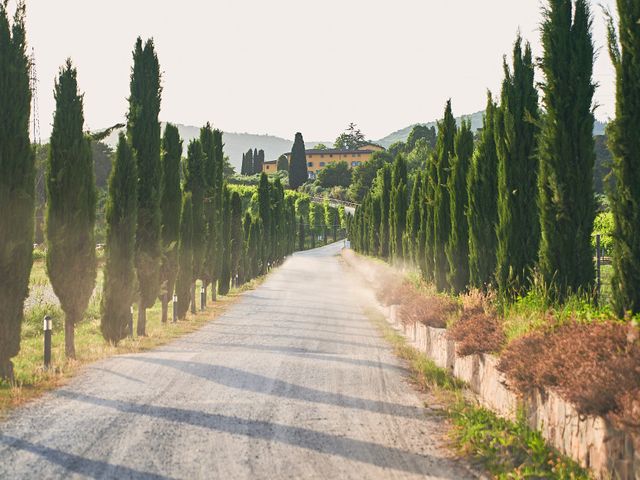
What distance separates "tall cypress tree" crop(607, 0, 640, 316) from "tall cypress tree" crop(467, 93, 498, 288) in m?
7.29

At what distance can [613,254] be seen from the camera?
8.79 metres

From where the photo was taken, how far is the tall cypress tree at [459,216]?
19078 mm

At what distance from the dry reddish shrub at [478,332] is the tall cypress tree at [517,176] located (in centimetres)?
→ 144

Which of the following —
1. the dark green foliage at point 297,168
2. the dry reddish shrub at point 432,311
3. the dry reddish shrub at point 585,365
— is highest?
the dark green foliage at point 297,168

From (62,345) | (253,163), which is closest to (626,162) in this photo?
(62,345)

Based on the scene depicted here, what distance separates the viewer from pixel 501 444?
7.27m

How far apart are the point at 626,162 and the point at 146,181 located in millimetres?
14780

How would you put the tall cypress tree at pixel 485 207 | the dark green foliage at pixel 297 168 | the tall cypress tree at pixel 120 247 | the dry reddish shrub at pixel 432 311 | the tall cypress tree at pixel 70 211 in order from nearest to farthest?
the dry reddish shrub at pixel 432 311 < the tall cypress tree at pixel 70 211 < the tall cypress tree at pixel 485 207 < the tall cypress tree at pixel 120 247 < the dark green foliage at pixel 297 168

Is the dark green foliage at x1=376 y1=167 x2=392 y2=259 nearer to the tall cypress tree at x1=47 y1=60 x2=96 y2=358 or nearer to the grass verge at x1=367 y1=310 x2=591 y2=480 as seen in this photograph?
the tall cypress tree at x1=47 y1=60 x2=96 y2=358

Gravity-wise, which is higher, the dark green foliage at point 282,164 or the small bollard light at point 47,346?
the dark green foliage at point 282,164

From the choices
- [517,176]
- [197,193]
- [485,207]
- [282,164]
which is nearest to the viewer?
[517,176]

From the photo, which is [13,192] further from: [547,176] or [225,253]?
[225,253]

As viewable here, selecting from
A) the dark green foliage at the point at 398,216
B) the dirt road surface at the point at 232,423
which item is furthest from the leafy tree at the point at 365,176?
the dirt road surface at the point at 232,423

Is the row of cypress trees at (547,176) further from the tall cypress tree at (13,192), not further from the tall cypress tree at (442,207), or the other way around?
the tall cypress tree at (13,192)
